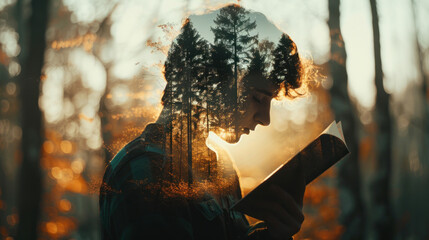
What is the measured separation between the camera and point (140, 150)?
85 cm

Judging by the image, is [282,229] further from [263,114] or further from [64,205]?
[64,205]

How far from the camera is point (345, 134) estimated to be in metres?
1.46

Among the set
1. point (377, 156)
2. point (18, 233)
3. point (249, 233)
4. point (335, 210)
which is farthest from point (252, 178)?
point (18, 233)

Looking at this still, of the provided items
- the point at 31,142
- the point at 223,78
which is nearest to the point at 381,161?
the point at 223,78

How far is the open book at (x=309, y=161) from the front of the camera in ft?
2.55

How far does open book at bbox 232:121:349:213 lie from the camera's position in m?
0.78

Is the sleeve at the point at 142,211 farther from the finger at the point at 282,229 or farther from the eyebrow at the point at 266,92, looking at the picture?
the eyebrow at the point at 266,92

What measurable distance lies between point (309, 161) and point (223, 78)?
1.29 ft

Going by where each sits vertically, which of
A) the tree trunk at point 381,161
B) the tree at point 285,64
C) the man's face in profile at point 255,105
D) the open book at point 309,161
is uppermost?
the tree at point 285,64

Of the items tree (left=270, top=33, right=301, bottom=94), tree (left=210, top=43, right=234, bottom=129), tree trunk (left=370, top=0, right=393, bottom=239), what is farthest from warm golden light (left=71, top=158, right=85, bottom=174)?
tree trunk (left=370, top=0, right=393, bottom=239)

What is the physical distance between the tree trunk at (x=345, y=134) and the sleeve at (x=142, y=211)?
967 millimetres

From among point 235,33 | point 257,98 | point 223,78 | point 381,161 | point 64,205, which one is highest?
point 235,33

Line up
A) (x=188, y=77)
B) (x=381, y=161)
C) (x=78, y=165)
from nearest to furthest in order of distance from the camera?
(x=188, y=77)
(x=78, y=165)
(x=381, y=161)

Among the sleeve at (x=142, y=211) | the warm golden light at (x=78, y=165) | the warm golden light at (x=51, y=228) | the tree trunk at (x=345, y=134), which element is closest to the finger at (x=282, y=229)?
the sleeve at (x=142, y=211)
